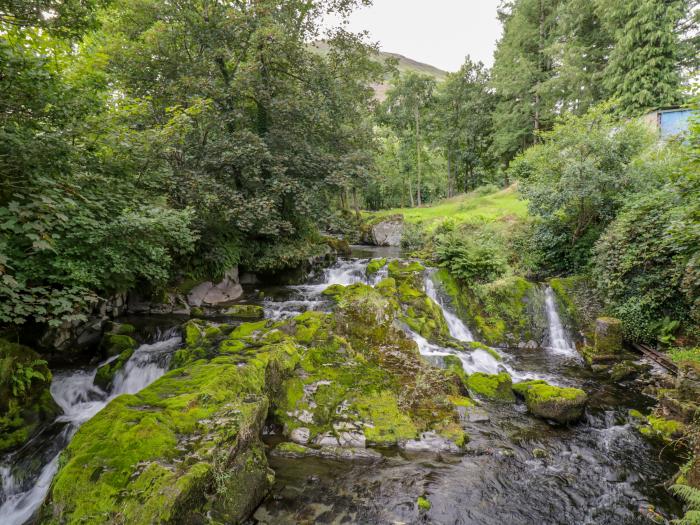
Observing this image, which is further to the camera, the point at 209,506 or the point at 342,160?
the point at 342,160

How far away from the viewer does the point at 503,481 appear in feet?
17.6

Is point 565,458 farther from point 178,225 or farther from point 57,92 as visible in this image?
point 57,92

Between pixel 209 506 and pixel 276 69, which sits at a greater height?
pixel 276 69

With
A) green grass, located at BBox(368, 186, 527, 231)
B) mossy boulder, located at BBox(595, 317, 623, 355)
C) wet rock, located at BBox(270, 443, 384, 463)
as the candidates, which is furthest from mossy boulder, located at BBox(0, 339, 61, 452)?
green grass, located at BBox(368, 186, 527, 231)

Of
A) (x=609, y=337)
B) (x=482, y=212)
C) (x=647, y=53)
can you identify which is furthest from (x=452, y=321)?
(x=647, y=53)

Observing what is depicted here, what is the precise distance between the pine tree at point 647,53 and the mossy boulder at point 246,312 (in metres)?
22.8

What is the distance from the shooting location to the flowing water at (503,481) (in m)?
4.71

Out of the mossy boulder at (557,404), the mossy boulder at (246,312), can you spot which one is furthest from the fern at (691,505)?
the mossy boulder at (246,312)

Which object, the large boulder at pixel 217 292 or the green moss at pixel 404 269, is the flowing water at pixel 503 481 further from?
the large boulder at pixel 217 292

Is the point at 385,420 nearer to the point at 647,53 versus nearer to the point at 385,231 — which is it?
the point at 385,231

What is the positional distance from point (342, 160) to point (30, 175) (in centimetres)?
1125

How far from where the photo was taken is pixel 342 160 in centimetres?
1470

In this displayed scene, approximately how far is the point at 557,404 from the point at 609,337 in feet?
16.3

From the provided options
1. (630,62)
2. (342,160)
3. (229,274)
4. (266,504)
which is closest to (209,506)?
(266,504)
